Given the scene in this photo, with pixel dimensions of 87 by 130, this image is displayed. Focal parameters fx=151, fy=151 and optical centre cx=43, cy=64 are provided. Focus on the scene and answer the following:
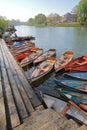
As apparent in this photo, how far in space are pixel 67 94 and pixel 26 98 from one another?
11.9 feet

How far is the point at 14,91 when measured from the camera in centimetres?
602

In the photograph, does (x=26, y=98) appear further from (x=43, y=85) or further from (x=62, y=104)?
(x=43, y=85)

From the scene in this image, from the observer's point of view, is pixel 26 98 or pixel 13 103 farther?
pixel 26 98

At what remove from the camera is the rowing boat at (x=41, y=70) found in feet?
37.0

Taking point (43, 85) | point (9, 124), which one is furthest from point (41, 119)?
point (43, 85)

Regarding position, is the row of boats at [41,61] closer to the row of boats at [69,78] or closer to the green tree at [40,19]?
the row of boats at [69,78]

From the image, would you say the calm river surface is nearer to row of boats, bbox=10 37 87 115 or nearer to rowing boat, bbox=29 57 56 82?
rowing boat, bbox=29 57 56 82

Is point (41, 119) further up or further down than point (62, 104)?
further up

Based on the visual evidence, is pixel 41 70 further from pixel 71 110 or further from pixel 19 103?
pixel 19 103

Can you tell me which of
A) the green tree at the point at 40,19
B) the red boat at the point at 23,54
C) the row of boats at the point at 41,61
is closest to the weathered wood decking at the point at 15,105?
the row of boats at the point at 41,61

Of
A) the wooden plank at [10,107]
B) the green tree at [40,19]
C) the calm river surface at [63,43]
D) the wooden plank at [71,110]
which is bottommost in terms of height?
the calm river surface at [63,43]

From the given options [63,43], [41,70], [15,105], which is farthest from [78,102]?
[63,43]

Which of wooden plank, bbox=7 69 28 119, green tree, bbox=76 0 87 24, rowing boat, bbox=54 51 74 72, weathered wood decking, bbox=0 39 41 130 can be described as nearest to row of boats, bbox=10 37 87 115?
rowing boat, bbox=54 51 74 72

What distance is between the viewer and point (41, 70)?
12.7 metres
